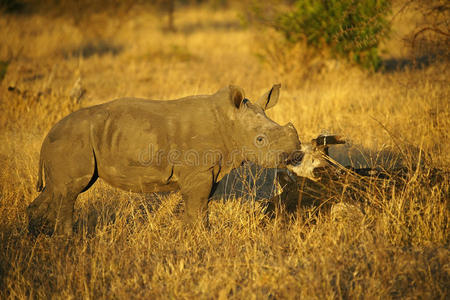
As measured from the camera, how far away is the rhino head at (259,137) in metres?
3.80

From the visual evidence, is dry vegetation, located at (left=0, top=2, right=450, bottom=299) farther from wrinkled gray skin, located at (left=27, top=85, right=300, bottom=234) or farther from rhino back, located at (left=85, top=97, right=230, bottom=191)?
rhino back, located at (left=85, top=97, right=230, bottom=191)

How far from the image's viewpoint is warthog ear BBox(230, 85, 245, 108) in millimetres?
3830

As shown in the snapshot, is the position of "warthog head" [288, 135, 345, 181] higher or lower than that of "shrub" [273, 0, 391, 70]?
lower

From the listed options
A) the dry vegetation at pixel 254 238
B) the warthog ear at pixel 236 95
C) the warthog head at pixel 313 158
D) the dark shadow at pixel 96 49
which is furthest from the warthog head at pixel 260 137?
the dark shadow at pixel 96 49

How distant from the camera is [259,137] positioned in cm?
385

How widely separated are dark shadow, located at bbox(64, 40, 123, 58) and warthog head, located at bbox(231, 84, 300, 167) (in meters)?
13.2

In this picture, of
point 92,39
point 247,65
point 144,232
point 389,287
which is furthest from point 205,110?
point 92,39

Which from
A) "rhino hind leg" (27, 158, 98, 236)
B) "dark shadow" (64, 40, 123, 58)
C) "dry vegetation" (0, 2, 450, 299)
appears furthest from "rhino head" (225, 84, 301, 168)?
"dark shadow" (64, 40, 123, 58)

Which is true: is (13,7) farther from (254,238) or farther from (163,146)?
(254,238)

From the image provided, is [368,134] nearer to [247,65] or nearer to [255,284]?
[255,284]

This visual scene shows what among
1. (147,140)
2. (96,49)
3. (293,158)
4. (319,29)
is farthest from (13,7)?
(293,158)

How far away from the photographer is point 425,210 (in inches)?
158

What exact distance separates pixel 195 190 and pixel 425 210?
2042mm

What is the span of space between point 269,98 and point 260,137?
0.54 m
